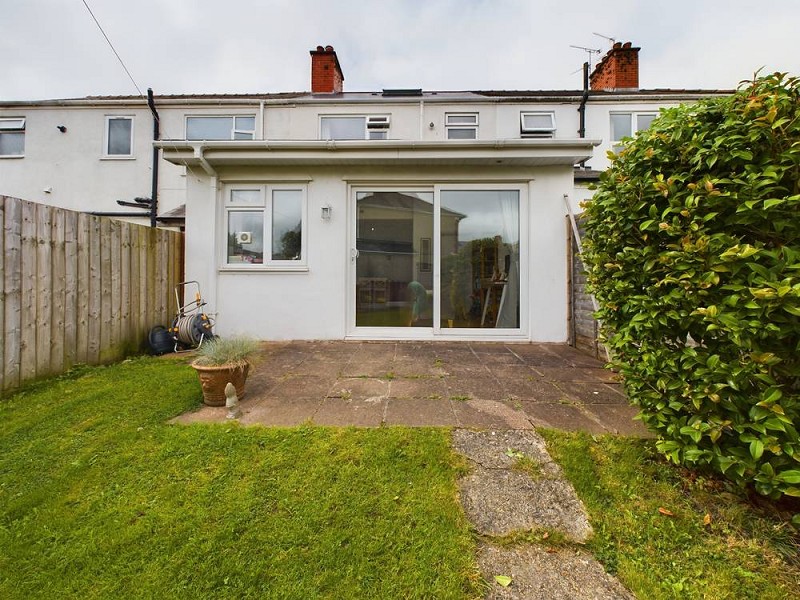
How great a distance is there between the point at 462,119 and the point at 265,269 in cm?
670

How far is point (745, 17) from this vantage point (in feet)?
18.6

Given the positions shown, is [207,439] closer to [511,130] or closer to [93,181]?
[511,130]

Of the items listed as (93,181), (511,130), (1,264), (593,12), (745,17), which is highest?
(593,12)

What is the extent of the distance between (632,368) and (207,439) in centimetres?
272

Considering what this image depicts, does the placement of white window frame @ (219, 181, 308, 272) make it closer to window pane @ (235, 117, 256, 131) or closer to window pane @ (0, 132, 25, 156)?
window pane @ (235, 117, 256, 131)

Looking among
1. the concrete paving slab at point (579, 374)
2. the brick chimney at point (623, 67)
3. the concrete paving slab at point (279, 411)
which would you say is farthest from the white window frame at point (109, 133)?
the brick chimney at point (623, 67)

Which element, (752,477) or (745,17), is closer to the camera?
(752,477)

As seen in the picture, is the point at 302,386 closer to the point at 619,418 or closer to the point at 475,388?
the point at 475,388

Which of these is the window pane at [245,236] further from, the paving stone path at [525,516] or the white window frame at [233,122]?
the white window frame at [233,122]

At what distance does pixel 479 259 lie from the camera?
5.03 meters

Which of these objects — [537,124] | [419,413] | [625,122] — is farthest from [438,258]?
[625,122]

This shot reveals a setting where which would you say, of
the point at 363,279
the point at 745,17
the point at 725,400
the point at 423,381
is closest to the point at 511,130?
the point at 745,17

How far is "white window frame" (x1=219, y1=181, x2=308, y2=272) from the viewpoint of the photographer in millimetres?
4965

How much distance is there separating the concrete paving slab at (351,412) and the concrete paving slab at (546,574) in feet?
3.61
